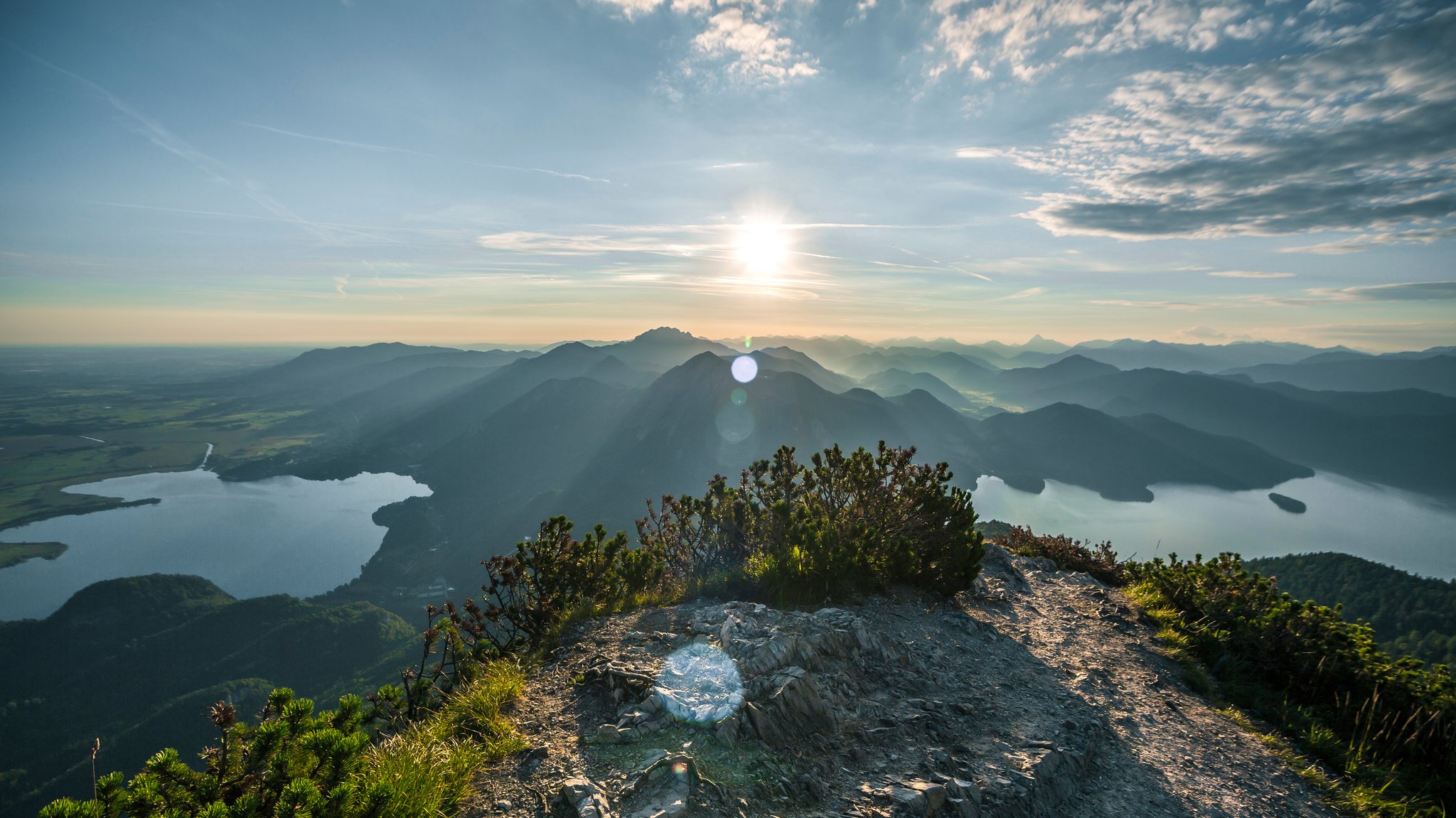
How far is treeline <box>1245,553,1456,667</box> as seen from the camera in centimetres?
6197

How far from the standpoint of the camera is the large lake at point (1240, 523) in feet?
438

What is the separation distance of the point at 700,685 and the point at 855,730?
1.85m

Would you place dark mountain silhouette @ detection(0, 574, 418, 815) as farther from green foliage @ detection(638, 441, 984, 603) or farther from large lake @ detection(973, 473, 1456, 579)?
large lake @ detection(973, 473, 1456, 579)

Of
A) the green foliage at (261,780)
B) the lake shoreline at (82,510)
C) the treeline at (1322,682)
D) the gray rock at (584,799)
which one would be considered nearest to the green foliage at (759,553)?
the green foliage at (261,780)

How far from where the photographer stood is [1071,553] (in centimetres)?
1418

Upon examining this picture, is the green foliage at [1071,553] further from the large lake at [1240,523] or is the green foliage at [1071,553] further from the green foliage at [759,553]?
the large lake at [1240,523]

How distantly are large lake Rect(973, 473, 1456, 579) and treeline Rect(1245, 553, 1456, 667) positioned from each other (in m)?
36.7

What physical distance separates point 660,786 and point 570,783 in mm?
792

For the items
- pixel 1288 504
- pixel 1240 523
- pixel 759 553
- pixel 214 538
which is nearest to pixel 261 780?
pixel 759 553

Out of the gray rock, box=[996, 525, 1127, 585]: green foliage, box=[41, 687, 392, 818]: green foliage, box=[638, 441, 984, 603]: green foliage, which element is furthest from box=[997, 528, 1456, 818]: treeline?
box=[41, 687, 392, 818]: green foliage

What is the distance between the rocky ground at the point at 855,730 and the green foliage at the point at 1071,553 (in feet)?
15.9

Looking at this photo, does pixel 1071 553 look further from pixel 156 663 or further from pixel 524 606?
pixel 156 663

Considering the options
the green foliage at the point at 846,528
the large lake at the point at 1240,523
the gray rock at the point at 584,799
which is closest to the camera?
the gray rock at the point at 584,799

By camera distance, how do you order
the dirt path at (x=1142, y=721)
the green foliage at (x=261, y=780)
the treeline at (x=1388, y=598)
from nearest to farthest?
the green foliage at (x=261, y=780)
the dirt path at (x=1142, y=721)
the treeline at (x=1388, y=598)
